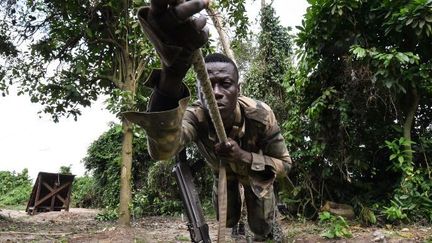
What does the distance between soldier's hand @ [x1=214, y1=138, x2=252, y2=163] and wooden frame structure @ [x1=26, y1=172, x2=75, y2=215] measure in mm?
10212

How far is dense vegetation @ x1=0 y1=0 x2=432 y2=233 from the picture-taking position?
5.35m

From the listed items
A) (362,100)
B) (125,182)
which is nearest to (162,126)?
(362,100)

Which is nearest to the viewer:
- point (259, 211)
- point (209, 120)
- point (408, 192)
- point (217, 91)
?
point (217, 91)

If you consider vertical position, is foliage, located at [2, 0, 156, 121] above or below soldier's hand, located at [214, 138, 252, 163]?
above

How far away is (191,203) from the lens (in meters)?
2.54

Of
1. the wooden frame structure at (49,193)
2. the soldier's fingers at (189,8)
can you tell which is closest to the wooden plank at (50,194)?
the wooden frame structure at (49,193)

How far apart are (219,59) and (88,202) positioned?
50.6 feet

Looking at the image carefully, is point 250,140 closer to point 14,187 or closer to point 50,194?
point 50,194

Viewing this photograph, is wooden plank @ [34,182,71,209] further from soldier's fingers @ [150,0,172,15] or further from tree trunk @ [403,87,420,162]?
soldier's fingers @ [150,0,172,15]

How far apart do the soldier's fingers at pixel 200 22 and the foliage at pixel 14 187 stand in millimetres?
18656

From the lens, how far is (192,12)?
1.05 metres

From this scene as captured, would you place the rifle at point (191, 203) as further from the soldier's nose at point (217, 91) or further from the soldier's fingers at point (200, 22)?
the soldier's fingers at point (200, 22)

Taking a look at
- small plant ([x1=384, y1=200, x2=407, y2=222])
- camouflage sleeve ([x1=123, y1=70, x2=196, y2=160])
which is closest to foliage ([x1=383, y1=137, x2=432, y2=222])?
small plant ([x1=384, y1=200, x2=407, y2=222])

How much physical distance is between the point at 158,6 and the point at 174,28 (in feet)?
0.29
